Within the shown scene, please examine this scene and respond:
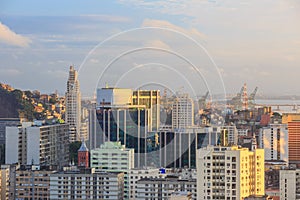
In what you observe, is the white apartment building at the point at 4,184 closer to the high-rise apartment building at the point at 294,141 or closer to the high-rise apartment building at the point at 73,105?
the high-rise apartment building at the point at 73,105

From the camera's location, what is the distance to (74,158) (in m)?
14.4

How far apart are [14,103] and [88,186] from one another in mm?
8149

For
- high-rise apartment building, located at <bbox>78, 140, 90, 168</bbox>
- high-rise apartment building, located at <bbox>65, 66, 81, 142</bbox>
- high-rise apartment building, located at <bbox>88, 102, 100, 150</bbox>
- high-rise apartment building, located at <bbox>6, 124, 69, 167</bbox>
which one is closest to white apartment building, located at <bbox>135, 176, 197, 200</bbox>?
→ high-rise apartment building, located at <bbox>78, 140, 90, 168</bbox>

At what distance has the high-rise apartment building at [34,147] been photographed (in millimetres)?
13727

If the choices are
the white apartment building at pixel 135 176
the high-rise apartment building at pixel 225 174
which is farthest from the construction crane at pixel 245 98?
the high-rise apartment building at pixel 225 174

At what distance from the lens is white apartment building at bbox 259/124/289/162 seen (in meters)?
15.4

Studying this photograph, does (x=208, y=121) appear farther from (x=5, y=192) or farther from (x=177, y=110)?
(x=5, y=192)

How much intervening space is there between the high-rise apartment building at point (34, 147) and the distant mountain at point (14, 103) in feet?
11.1

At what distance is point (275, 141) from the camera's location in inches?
630

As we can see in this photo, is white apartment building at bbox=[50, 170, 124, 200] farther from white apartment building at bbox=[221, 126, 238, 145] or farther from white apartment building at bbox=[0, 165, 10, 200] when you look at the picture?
white apartment building at bbox=[221, 126, 238, 145]

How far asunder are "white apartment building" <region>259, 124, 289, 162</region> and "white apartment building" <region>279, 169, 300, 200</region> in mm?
3876

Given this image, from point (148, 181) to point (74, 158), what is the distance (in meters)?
3.84

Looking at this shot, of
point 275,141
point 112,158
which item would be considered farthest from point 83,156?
point 275,141

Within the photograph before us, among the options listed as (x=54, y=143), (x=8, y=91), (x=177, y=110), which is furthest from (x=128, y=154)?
(x=8, y=91)
